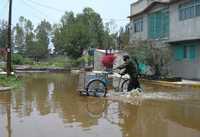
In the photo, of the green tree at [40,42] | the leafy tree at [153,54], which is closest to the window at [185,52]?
the leafy tree at [153,54]

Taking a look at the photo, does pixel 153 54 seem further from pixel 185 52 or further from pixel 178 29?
pixel 178 29

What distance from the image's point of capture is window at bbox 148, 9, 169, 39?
35.5 m

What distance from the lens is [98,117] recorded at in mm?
13578

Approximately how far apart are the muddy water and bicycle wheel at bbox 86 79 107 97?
0.78 m

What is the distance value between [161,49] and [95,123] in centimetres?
2031

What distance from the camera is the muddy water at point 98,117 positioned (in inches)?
427

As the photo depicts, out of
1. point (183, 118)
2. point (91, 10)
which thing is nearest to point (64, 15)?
point (91, 10)

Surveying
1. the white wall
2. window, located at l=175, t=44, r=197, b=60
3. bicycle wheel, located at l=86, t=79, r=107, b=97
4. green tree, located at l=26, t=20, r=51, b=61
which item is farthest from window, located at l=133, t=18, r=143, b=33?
green tree, located at l=26, t=20, r=51, b=61

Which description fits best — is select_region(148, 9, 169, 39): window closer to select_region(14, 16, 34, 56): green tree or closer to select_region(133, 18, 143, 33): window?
select_region(133, 18, 143, 33): window

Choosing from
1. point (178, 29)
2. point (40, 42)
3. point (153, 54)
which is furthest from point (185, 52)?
point (40, 42)

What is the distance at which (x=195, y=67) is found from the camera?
3152 cm

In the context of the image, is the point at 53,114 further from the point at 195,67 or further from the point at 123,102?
the point at 195,67

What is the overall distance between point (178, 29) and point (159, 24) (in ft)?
12.2

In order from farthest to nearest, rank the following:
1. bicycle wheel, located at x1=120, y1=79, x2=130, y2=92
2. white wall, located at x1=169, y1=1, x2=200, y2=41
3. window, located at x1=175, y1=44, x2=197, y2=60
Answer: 1. window, located at x1=175, y1=44, x2=197, y2=60
2. white wall, located at x1=169, y1=1, x2=200, y2=41
3. bicycle wheel, located at x1=120, y1=79, x2=130, y2=92
